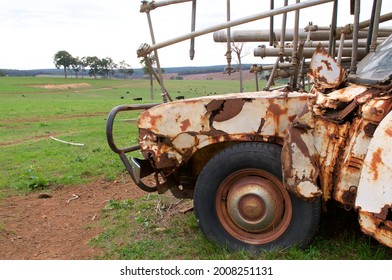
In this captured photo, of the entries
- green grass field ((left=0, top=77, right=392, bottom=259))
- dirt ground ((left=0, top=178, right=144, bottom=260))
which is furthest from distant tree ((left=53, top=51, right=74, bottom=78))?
dirt ground ((left=0, top=178, right=144, bottom=260))

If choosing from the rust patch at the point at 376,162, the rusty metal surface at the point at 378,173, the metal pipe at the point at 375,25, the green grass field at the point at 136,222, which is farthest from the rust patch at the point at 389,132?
the metal pipe at the point at 375,25

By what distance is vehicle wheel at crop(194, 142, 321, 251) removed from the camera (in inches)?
143

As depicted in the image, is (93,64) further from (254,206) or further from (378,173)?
(378,173)

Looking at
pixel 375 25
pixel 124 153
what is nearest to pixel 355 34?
pixel 375 25

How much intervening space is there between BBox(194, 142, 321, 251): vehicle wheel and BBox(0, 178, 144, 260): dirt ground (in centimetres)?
122

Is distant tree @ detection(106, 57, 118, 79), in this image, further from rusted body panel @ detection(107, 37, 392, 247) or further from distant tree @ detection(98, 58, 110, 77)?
rusted body panel @ detection(107, 37, 392, 247)

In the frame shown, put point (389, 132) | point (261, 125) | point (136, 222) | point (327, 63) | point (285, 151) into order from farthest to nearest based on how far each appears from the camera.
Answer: point (136, 222), point (261, 125), point (327, 63), point (285, 151), point (389, 132)

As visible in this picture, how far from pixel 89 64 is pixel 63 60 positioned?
5.62 meters

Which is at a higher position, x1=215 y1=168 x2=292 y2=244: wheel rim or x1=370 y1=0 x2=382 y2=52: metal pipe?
x1=370 y1=0 x2=382 y2=52: metal pipe

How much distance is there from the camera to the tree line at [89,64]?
108 meters

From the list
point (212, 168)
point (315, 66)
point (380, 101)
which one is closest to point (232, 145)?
point (212, 168)

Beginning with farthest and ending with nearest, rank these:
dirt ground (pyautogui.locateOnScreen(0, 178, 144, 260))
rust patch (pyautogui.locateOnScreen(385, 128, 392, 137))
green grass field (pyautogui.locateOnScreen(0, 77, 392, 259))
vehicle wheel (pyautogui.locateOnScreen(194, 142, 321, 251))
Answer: dirt ground (pyautogui.locateOnScreen(0, 178, 144, 260)) → green grass field (pyautogui.locateOnScreen(0, 77, 392, 259)) → vehicle wheel (pyautogui.locateOnScreen(194, 142, 321, 251)) → rust patch (pyautogui.locateOnScreen(385, 128, 392, 137))

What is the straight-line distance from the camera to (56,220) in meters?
5.49
